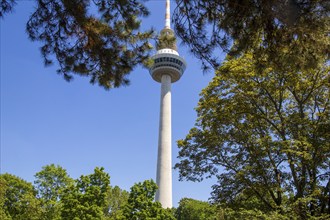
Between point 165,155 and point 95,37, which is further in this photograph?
point 165,155

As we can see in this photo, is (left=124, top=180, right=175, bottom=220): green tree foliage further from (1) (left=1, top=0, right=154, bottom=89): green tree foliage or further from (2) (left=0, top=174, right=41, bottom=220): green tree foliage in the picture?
(1) (left=1, top=0, right=154, bottom=89): green tree foliage

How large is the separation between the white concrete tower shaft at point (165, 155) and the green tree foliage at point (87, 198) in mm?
25442

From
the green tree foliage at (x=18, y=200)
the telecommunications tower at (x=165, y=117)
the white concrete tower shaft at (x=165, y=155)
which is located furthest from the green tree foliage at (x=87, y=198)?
the white concrete tower shaft at (x=165, y=155)

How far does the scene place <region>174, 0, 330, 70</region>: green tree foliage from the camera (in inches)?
242

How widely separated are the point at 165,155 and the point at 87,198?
93.9ft

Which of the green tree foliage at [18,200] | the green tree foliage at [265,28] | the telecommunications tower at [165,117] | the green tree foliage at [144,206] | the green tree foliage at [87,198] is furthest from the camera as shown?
the telecommunications tower at [165,117]

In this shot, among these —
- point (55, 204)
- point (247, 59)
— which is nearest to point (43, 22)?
point (247, 59)

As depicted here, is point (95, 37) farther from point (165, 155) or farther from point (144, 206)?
point (165, 155)

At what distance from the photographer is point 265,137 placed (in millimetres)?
14719

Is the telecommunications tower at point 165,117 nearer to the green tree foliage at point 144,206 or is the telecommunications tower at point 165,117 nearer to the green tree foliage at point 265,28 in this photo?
the green tree foliage at point 144,206

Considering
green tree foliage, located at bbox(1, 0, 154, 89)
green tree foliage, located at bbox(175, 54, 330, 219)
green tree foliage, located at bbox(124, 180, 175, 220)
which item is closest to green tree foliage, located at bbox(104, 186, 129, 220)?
green tree foliage, located at bbox(124, 180, 175, 220)

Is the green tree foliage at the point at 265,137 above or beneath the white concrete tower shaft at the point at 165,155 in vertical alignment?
beneath

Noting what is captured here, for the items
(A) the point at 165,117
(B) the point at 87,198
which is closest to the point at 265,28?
(B) the point at 87,198

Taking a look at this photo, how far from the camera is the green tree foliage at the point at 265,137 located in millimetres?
13828
